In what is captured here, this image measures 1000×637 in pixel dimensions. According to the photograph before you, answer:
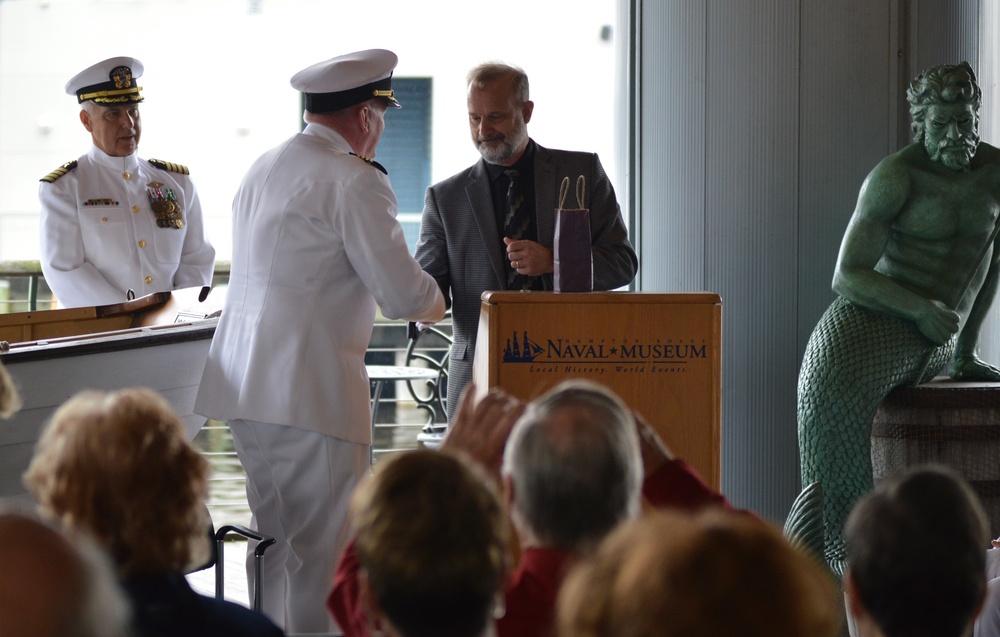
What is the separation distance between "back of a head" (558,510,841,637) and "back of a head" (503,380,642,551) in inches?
15.4

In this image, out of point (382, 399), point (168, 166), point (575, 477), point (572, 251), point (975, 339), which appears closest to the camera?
point (575, 477)

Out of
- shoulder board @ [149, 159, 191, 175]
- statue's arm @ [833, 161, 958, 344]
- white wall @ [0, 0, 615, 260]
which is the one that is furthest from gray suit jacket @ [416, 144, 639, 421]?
white wall @ [0, 0, 615, 260]

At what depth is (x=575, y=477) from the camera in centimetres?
130

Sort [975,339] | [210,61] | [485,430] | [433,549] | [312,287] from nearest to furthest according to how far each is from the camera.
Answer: [433,549] < [485,430] < [312,287] < [975,339] < [210,61]

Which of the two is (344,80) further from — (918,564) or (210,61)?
(210,61)

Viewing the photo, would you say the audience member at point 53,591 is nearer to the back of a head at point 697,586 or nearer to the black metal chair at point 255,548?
the back of a head at point 697,586

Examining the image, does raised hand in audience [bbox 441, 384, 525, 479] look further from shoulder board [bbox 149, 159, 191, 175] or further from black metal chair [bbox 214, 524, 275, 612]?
shoulder board [bbox 149, 159, 191, 175]

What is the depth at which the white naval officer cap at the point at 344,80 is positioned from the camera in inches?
111

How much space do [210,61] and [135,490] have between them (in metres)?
5.16

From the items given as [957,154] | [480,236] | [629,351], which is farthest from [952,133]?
[629,351]

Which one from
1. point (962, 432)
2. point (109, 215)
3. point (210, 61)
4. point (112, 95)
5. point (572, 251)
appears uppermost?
point (210, 61)

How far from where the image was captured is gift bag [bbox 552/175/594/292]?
2510 millimetres

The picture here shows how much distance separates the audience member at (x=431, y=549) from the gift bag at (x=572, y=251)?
4.49 ft

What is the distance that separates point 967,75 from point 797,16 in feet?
2.88
